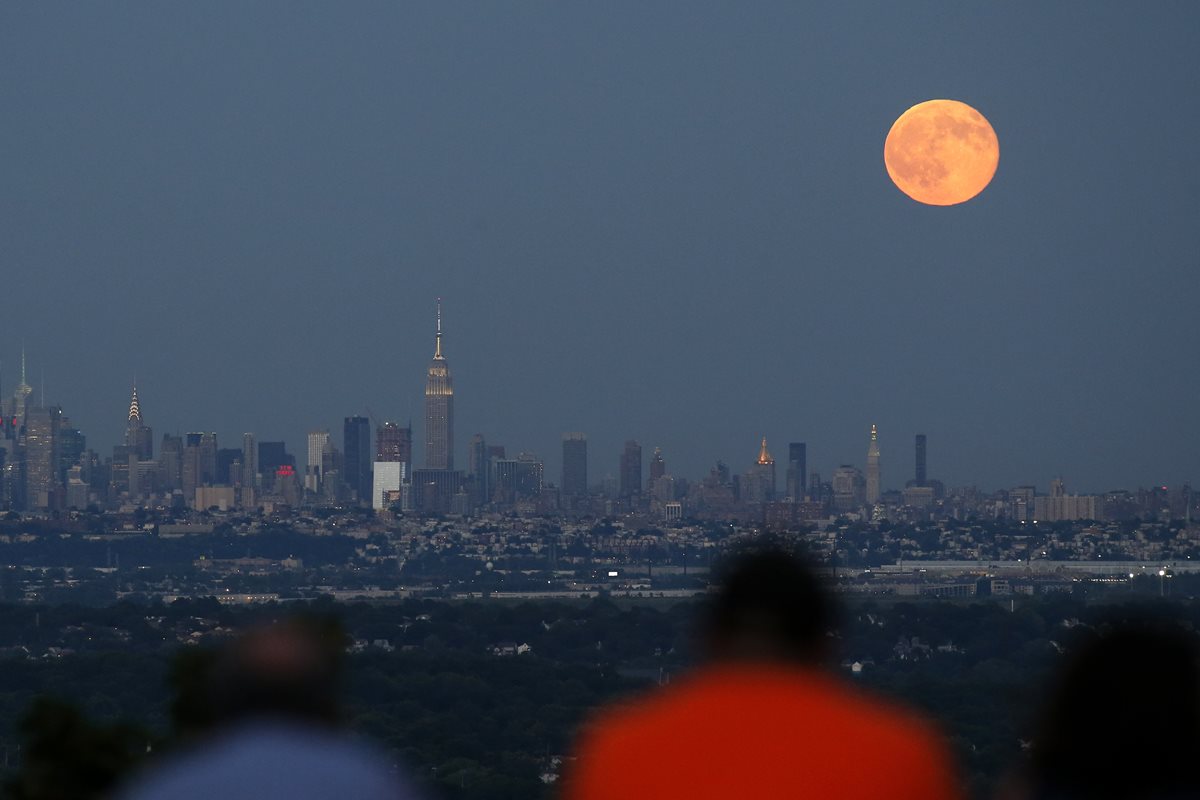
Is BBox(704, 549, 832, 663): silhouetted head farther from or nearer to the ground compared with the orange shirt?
farther from the ground

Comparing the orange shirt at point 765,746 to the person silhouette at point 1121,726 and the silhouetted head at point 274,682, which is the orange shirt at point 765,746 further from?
the silhouetted head at point 274,682

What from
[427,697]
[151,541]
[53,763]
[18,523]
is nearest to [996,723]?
[427,697]

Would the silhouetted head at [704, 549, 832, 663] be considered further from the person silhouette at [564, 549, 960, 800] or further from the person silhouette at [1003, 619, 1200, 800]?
the person silhouette at [1003, 619, 1200, 800]

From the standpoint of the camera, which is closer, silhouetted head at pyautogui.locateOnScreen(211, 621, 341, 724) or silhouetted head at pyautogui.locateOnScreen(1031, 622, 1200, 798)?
silhouetted head at pyautogui.locateOnScreen(1031, 622, 1200, 798)

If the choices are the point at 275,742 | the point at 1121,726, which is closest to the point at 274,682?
the point at 275,742

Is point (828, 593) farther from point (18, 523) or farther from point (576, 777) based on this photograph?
point (18, 523)

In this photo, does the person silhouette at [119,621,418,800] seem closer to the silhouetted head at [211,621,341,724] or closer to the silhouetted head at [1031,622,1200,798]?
the silhouetted head at [211,621,341,724]

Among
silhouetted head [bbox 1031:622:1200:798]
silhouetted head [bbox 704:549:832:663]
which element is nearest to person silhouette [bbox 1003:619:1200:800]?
silhouetted head [bbox 1031:622:1200:798]

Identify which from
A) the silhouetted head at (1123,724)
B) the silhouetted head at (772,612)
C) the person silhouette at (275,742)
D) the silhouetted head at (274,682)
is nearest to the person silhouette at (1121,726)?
the silhouetted head at (1123,724)

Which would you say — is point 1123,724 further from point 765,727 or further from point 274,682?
point 274,682
